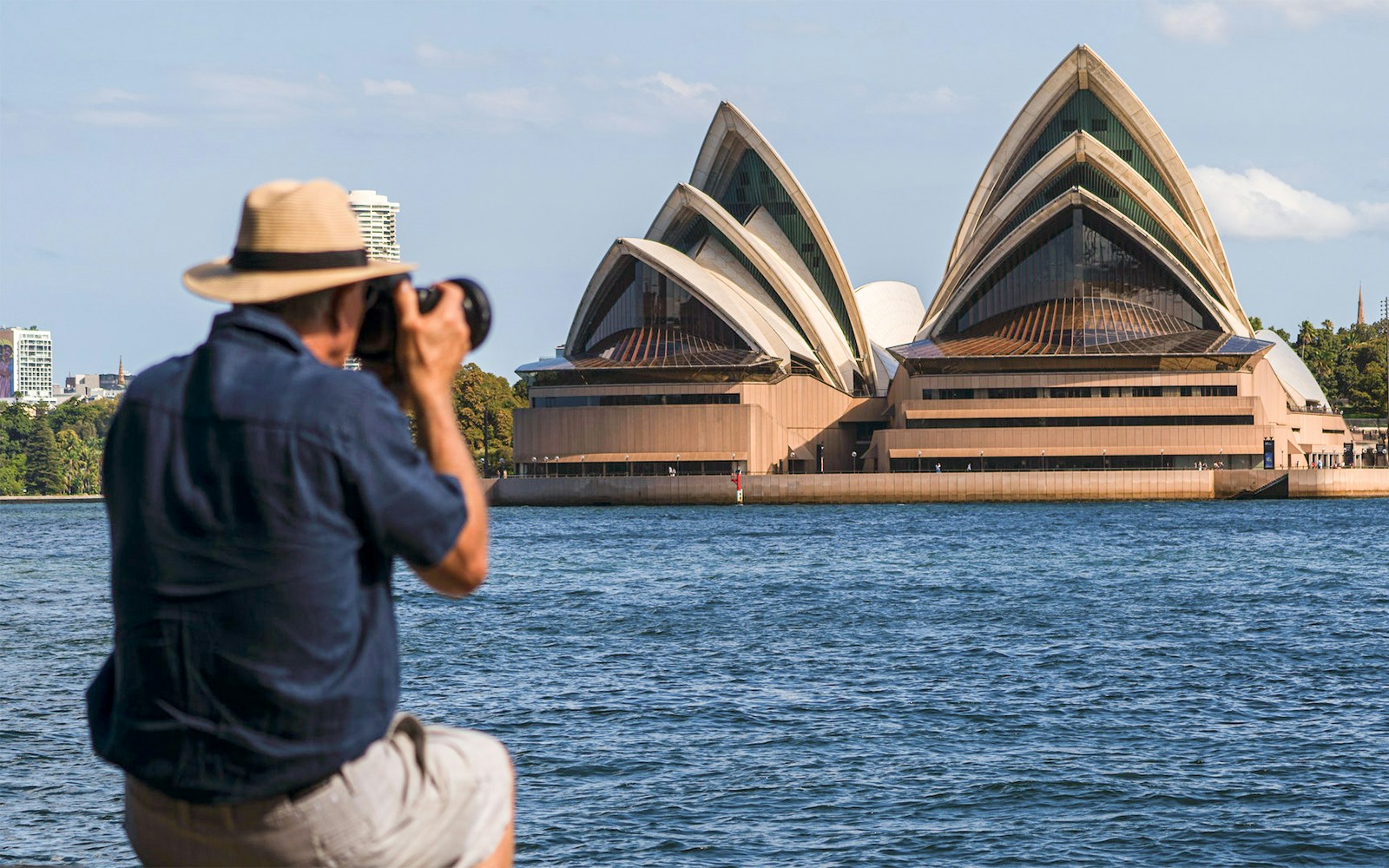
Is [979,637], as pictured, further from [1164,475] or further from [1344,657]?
[1164,475]

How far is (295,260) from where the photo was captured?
2609 mm

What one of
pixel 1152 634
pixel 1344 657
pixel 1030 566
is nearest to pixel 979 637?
pixel 1152 634

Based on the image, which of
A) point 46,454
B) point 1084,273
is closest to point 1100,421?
point 1084,273

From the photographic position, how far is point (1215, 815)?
438 inches

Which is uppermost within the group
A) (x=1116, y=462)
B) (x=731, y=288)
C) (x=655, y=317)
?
(x=731, y=288)

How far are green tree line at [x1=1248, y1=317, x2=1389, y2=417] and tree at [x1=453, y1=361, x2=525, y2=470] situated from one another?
49735 millimetres

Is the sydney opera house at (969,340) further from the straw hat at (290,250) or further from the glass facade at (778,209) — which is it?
the straw hat at (290,250)

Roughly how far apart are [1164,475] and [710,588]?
42.1 meters

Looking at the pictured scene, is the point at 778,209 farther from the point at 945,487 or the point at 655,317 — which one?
the point at 945,487

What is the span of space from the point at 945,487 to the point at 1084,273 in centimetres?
1413

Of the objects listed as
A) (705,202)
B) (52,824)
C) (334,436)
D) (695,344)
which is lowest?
(52,824)

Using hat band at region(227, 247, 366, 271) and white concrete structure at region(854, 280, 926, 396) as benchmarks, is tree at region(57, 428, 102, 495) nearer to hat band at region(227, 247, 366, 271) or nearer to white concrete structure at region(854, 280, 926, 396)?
white concrete structure at region(854, 280, 926, 396)

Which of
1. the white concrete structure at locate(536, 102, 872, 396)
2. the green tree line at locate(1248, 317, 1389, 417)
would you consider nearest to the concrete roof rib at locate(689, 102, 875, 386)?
the white concrete structure at locate(536, 102, 872, 396)

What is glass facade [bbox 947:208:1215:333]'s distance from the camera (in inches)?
2953
